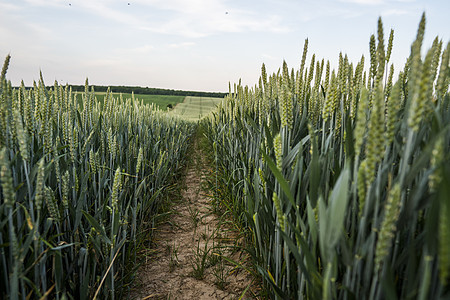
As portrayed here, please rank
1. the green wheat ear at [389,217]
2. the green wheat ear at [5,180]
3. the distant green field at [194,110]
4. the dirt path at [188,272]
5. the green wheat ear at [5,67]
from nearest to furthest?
the green wheat ear at [389,217]
the green wheat ear at [5,180]
the green wheat ear at [5,67]
the dirt path at [188,272]
the distant green field at [194,110]

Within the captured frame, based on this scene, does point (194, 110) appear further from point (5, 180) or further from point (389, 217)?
point (389, 217)

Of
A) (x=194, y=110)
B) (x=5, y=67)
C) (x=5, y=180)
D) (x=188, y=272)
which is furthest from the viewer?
(x=194, y=110)

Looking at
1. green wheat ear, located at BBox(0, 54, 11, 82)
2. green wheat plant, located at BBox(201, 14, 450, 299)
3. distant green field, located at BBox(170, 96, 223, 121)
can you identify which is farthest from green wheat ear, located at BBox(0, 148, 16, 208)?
distant green field, located at BBox(170, 96, 223, 121)

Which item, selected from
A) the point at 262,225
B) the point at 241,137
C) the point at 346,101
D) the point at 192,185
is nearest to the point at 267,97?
the point at 241,137

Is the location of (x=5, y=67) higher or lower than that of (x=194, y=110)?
lower

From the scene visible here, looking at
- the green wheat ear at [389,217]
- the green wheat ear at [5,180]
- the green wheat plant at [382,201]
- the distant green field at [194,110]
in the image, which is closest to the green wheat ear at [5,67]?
the green wheat ear at [5,180]

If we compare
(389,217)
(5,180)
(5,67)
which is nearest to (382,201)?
(389,217)

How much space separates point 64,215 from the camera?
1.20 metres

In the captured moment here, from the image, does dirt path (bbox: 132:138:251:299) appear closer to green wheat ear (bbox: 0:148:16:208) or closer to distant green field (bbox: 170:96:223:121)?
green wheat ear (bbox: 0:148:16:208)

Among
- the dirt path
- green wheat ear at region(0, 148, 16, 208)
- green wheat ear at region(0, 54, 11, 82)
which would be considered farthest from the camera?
the dirt path

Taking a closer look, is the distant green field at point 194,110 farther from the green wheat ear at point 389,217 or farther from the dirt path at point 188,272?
the green wheat ear at point 389,217

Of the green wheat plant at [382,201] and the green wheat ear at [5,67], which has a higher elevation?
the green wheat ear at [5,67]

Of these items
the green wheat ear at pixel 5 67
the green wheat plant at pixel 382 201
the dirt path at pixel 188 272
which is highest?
the green wheat ear at pixel 5 67

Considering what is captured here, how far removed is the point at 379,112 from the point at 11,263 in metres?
1.15
